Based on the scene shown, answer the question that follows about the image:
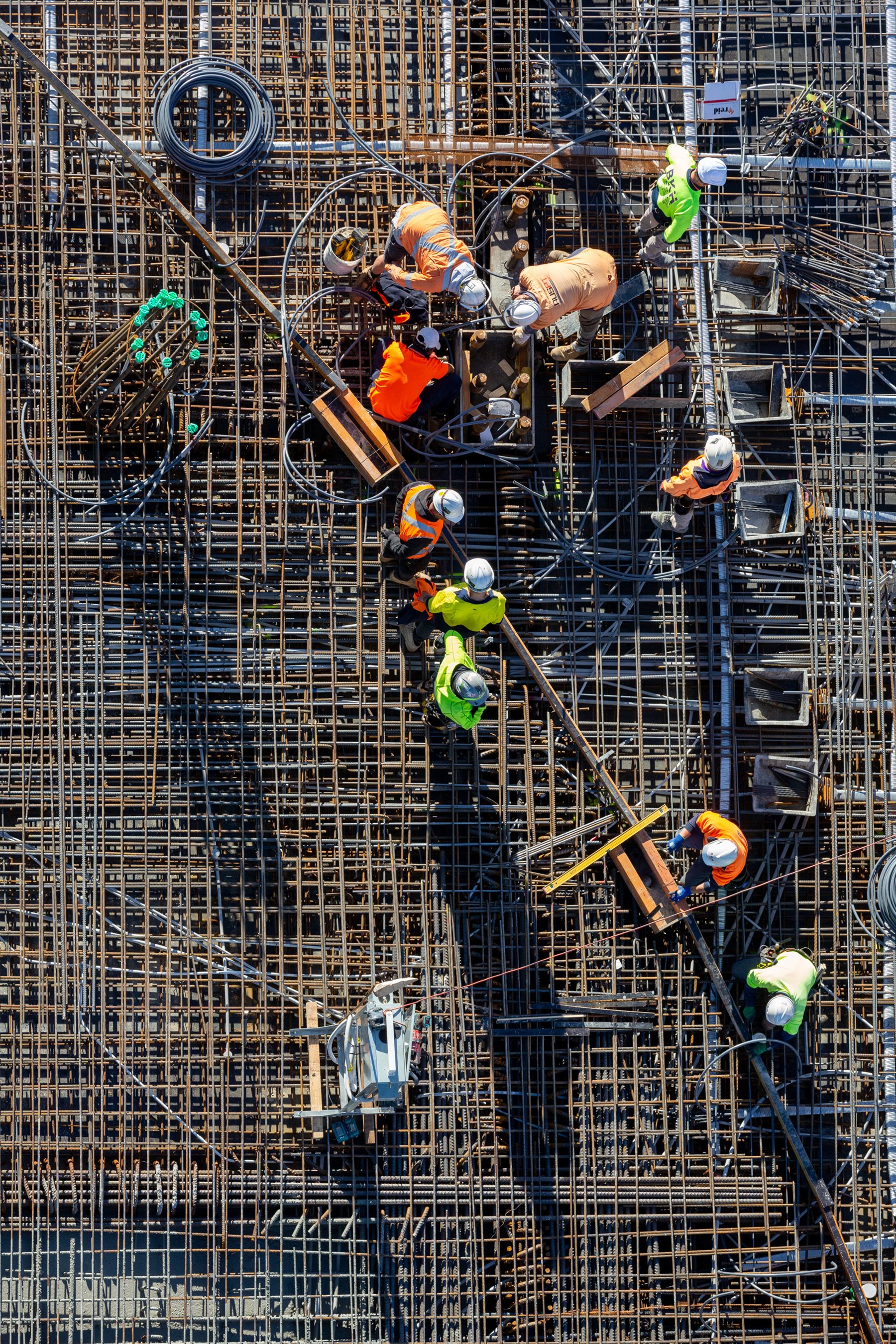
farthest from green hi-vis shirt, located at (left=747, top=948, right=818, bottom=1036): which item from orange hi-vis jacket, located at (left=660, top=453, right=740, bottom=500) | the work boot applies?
the work boot

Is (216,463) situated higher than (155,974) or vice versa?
(216,463)

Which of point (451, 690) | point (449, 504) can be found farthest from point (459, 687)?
point (449, 504)

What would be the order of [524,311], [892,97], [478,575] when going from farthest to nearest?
[892,97], [524,311], [478,575]

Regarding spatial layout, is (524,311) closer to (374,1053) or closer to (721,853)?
(721,853)

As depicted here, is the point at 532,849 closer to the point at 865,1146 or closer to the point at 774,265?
the point at 865,1146

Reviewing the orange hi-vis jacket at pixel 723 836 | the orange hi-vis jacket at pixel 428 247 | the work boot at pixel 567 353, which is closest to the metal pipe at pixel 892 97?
the work boot at pixel 567 353

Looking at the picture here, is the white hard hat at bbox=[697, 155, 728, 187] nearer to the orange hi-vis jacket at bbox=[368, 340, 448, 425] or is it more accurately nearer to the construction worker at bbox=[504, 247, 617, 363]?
the construction worker at bbox=[504, 247, 617, 363]

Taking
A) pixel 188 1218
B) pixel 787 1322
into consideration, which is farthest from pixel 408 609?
pixel 787 1322
